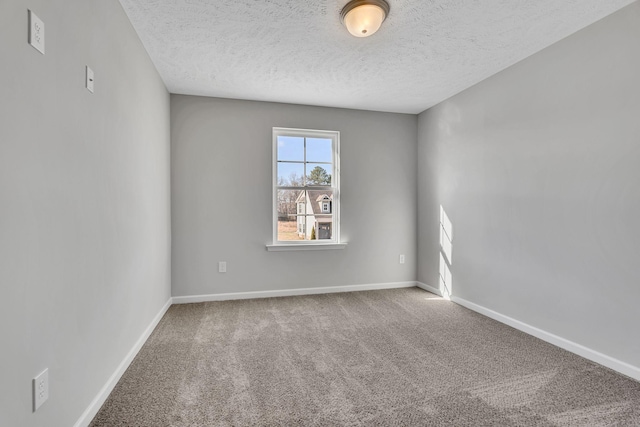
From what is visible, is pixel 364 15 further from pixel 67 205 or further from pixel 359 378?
pixel 359 378

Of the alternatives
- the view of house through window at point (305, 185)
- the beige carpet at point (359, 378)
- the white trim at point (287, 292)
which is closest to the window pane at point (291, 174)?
the view of house through window at point (305, 185)

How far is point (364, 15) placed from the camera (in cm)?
203

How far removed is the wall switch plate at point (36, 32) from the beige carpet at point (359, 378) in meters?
1.74

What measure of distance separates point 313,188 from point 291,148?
0.58 metres

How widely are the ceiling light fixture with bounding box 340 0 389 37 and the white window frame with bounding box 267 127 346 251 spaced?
1.97m

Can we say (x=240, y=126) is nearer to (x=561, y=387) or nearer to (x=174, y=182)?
(x=174, y=182)

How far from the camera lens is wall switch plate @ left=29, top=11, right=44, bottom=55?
1.18 metres


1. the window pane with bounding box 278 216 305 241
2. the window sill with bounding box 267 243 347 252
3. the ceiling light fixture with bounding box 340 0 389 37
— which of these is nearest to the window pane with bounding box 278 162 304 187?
the window pane with bounding box 278 216 305 241

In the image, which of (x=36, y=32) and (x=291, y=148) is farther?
(x=291, y=148)

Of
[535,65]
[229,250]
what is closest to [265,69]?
[229,250]

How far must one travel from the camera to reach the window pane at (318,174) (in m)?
4.14

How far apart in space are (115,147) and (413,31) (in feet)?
7.25

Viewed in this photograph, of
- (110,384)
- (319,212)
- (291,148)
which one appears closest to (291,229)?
(319,212)

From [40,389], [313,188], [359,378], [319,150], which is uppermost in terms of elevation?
[319,150]
